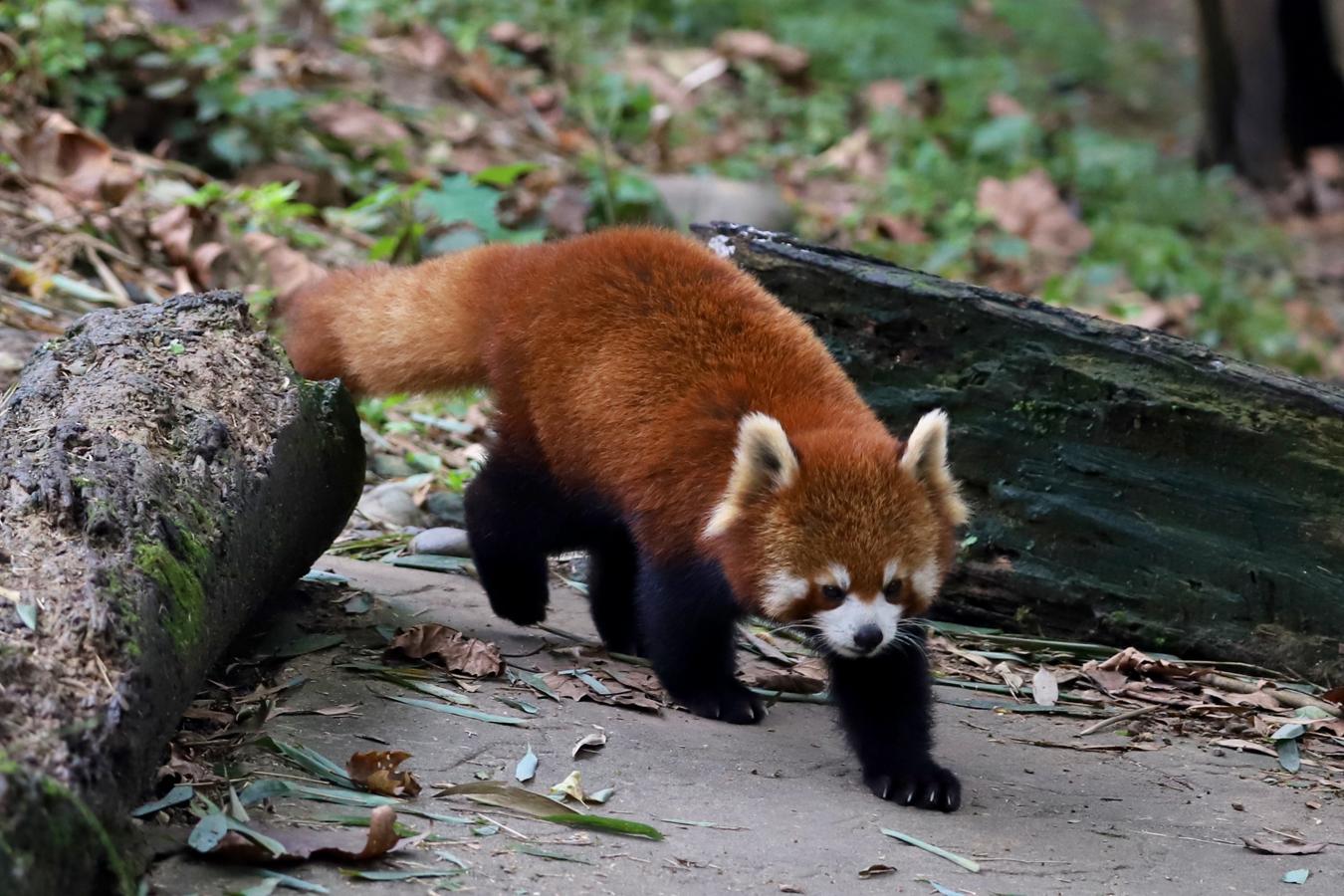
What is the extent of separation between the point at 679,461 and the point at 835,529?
456 mm

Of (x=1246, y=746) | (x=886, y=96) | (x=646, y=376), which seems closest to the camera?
(x=646, y=376)

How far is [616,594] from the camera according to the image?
415 cm

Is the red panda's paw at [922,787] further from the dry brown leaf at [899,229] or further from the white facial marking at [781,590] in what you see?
the dry brown leaf at [899,229]

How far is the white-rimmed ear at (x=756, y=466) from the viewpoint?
3240 millimetres

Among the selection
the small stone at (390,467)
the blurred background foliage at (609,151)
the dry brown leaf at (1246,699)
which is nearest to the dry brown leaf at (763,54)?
the blurred background foliage at (609,151)

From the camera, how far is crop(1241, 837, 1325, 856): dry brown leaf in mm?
3096

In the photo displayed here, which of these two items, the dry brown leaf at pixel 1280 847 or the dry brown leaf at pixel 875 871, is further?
the dry brown leaf at pixel 1280 847

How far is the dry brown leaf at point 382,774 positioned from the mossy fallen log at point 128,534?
1.23 feet

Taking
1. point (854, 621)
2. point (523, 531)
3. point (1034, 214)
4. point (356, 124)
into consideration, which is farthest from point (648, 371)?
point (1034, 214)

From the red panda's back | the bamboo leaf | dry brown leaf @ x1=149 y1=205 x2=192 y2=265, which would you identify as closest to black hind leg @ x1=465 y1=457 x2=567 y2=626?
the red panda's back

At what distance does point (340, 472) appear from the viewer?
11.6 feet

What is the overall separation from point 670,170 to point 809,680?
5.42 m

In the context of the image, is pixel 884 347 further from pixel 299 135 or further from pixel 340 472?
pixel 299 135

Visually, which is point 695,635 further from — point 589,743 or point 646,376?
point 646,376
